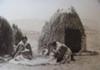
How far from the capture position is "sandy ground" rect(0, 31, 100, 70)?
1.85 meters

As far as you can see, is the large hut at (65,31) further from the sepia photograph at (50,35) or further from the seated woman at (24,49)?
the seated woman at (24,49)

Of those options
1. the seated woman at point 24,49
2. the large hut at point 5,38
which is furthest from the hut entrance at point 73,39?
the large hut at point 5,38

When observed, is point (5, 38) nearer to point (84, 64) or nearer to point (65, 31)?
point (65, 31)

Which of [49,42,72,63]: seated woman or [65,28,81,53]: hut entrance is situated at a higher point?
[65,28,81,53]: hut entrance

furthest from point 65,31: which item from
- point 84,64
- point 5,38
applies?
point 5,38

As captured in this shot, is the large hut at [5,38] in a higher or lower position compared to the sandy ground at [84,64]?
higher

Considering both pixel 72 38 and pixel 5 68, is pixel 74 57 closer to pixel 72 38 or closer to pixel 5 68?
pixel 72 38

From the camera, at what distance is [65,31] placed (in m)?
1.89

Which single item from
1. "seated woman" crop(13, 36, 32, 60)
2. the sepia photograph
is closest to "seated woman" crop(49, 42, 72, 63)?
the sepia photograph

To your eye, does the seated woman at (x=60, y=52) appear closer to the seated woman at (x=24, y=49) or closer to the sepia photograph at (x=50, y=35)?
the sepia photograph at (x=50, y=35)

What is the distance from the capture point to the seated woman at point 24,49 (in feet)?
6.17

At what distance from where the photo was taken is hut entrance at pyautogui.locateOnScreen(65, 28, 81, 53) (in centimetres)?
188

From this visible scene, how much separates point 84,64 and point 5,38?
A: 2.52 feet

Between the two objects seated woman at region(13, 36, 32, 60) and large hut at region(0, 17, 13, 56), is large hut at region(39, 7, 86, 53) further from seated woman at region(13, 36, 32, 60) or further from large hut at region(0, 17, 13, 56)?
large hut at region(0, 17, 13, 56)
